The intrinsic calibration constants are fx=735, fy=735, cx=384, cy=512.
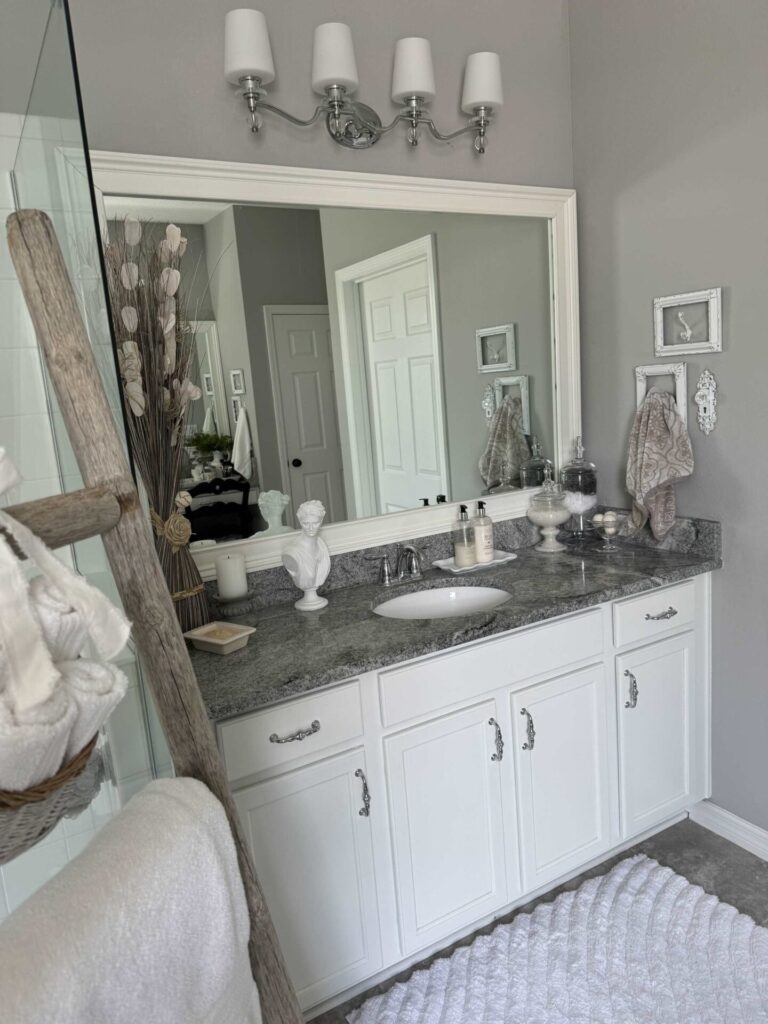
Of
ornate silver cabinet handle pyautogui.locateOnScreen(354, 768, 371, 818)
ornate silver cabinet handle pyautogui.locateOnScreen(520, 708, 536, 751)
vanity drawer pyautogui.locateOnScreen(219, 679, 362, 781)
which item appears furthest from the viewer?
ornate silver cabinet handle pyautogui.locateOnScreen(520, 708, 536, 751)

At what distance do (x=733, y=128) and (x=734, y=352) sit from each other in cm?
58

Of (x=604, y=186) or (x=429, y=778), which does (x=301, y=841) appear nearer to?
(x=429, y=778)

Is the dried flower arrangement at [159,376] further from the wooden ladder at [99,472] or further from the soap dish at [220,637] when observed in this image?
the wooden ladder at [99,472]

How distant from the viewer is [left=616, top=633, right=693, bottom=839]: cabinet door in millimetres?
2102

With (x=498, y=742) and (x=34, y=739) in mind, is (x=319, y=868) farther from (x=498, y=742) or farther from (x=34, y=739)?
(x=34, y=739)

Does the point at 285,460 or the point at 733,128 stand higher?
the point at 733,128

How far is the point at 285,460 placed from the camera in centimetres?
205

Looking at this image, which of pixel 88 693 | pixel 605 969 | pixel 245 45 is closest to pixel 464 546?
pixel 605 969

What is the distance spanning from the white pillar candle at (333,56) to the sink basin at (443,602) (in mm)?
A: 1372

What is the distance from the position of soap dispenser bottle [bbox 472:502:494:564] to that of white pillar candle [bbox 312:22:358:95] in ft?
4.05

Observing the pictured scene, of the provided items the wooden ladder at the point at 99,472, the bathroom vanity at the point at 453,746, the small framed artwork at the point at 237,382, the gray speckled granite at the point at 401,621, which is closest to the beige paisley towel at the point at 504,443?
the gray speckled granite at the point at 401,621

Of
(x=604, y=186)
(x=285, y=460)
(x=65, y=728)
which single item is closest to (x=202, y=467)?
(x=285, y=460)

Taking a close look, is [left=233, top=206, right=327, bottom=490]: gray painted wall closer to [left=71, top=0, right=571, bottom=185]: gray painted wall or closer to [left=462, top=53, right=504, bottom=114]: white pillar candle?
[left=71, top=0, right=571, bottom=185]: gray painted wall

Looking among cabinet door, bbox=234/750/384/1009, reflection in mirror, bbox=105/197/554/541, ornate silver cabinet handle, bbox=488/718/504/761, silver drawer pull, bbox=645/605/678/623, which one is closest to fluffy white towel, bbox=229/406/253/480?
reflection in mirror, bbox=105/197/554/541
